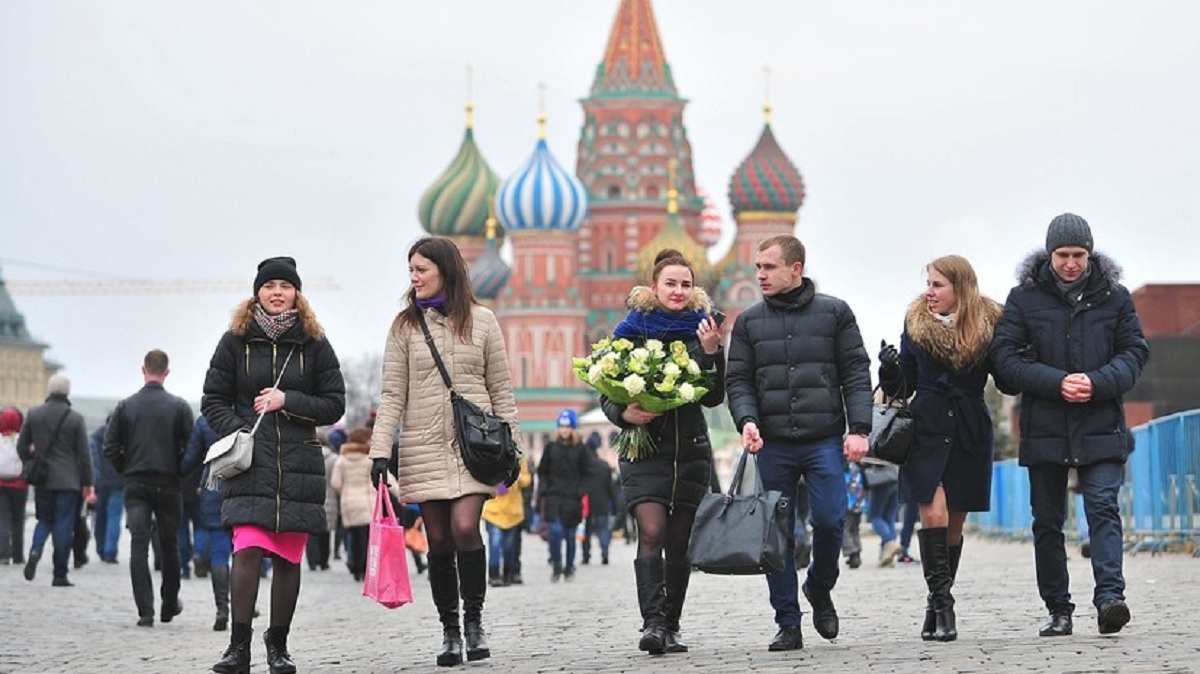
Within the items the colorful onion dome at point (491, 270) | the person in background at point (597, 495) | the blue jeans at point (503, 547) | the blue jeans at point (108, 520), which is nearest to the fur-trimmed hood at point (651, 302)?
the blue jeans at point (503, 547)

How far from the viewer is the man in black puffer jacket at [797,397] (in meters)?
11.8

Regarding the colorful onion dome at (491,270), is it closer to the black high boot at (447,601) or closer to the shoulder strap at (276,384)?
the black high boot at (447,601)

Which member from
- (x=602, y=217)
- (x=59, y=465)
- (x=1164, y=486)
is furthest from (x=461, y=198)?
(x=59, y=465)

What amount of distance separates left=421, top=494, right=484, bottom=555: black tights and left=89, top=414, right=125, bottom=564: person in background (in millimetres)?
13598

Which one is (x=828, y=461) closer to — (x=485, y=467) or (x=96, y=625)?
(x=485, y=467)

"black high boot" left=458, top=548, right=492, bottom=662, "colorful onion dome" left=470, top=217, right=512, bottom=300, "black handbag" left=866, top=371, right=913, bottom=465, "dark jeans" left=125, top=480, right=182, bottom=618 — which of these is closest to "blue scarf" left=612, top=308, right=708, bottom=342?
"black handbag" left=866, top=371, right=913, bottom=465

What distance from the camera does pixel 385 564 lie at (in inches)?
458

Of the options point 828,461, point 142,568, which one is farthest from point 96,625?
point 828,461

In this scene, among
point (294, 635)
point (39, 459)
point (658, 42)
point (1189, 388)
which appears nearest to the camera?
point (294, 635)

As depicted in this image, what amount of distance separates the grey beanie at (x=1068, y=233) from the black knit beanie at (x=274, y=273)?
306cm

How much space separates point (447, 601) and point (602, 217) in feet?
401

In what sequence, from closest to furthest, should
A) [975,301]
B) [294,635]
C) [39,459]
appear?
[975,301] < [294,635] < [39,459]

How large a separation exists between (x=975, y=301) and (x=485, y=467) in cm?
222

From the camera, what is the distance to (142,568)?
1652 cm
